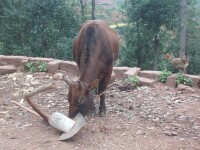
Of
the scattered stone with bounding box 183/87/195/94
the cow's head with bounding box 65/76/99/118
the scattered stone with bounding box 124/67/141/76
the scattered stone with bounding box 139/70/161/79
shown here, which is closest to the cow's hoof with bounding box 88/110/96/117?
the cow's head with bounding box 65/76/99/118

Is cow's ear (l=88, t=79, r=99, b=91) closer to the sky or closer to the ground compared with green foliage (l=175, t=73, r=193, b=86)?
closer to the sky

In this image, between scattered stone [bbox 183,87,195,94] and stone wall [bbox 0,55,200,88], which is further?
stone wall [bbox 0,55,200,88]

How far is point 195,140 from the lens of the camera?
17.1ft

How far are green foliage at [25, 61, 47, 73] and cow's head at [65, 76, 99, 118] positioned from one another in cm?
364

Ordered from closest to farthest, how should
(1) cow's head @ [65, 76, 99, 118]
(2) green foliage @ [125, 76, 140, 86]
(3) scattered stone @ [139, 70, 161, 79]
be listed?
(1) cow's head @ [65, 76, 99, 118] → (2) green foliage @ [125, 76, 140, 86] → (3) scattered stone @ [139, 70, 161, 79]

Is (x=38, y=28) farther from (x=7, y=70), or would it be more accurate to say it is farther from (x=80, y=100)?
(x=80, y=100)

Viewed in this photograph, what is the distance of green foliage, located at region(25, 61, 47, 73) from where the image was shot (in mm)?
8773

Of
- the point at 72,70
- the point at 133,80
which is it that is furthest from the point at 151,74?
the point at 72,70

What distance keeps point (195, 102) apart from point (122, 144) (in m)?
2.44

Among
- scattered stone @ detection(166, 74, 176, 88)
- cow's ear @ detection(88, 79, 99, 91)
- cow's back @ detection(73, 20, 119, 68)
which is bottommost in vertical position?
scattered stone @ detection(166, 74, 176, 88)

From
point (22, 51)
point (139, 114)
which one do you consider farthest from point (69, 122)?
point (22, 51)

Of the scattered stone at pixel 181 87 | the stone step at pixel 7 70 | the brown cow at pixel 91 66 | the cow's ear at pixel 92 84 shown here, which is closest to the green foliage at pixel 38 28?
the stone step at pixel 7 70

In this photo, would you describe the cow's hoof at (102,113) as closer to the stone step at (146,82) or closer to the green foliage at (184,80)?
the stone step at (146,82)

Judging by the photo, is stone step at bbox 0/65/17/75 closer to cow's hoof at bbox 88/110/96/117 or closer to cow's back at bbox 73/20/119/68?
cow's back at bbox 73/20/119/68
